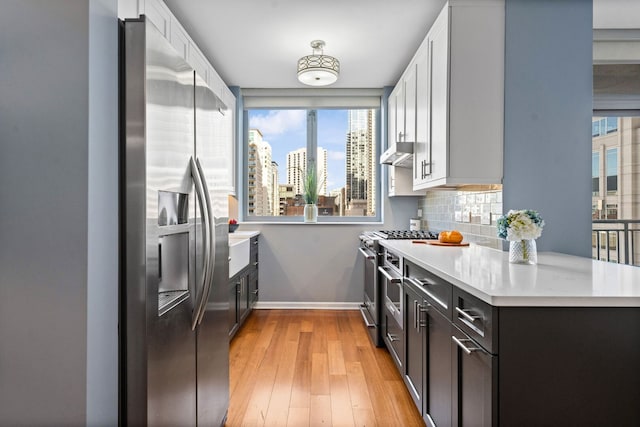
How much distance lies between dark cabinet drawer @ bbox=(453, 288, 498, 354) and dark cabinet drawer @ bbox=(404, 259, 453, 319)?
8cm

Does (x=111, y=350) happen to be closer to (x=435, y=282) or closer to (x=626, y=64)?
(x=435, y=282)

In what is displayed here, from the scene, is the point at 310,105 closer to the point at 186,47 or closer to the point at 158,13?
the point at 186,47

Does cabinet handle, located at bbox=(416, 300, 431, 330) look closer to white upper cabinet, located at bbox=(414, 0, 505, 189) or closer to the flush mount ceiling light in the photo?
white upper cabinet, located at bbox=(414, 0, 505, 189)

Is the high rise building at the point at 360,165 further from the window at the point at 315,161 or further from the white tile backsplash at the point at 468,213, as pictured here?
the white tile backsplash at the point at 468,213

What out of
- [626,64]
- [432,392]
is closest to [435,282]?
[432,392]

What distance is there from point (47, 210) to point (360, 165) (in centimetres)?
383

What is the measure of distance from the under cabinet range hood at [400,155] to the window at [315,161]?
0.85m

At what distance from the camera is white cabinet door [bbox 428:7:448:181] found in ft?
7.70

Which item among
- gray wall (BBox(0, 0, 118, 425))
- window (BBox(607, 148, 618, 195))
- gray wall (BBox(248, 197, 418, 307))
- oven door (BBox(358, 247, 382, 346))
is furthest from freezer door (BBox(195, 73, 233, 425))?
window (BBox(607, 148, 618, 195))

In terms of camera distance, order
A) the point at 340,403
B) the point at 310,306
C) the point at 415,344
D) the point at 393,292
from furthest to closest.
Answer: the point at 310,306 < the point at 393,292 < the point at 340,403 < the point at 415,344

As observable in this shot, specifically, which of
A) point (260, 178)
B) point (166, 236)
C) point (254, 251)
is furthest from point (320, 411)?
point (260, 178)

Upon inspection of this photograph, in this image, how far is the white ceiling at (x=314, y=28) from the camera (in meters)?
2.60

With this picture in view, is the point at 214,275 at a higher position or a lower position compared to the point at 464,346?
higher

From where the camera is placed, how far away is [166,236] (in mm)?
1426
